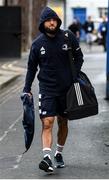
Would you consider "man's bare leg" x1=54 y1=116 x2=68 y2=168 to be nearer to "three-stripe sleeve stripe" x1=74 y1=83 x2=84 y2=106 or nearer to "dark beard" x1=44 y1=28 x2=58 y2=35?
"three-stripe sleeve stripe" x1=74 y1=83 x2=84 y2=106

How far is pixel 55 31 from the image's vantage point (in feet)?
24.5

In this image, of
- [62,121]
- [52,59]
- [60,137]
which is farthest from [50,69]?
[60,137]

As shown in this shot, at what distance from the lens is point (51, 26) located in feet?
24.4

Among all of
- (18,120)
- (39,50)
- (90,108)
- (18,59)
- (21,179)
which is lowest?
(18,59)

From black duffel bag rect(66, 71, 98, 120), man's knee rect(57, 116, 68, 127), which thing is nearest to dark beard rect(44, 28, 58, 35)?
black duffel bag rect(66, 71, 98, 120)

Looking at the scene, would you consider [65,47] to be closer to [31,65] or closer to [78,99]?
[31,65]

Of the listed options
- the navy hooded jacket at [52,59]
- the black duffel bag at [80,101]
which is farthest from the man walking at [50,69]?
the black duffel bag at [80,101]

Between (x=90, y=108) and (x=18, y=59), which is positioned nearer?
(x=90, y=108)

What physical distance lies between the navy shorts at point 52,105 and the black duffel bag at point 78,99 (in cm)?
12

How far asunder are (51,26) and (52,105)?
88 centimetres

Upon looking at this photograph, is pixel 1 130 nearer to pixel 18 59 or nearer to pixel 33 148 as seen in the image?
pixel 33 148

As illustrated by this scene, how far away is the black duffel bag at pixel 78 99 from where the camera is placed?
24.5 ft

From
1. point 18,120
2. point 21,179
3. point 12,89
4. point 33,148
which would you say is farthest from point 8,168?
point 12,89

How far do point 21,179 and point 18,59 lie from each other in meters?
19.8
